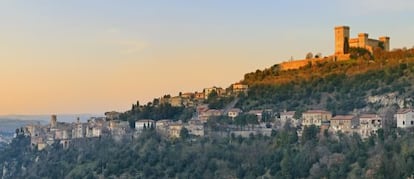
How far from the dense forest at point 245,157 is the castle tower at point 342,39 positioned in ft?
46.4

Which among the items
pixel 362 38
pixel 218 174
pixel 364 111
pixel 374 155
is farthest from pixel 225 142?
pixel 362 38

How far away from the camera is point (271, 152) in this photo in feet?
99.5

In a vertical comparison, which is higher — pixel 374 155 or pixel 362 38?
pixel 362 38

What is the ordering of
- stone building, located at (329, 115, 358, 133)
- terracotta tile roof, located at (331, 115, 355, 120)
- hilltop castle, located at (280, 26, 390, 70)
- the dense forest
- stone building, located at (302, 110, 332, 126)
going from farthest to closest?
hilltop castle, located at (280, 26, 390, 70), stone building, located at (302, 110, 332, 126), terracotta tile roof, located at (331, 115, 355, 120), stone building, located at (329, 115, 358, 133), the dense forest

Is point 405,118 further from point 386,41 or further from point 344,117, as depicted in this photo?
point 386,41

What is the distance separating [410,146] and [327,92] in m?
13.7

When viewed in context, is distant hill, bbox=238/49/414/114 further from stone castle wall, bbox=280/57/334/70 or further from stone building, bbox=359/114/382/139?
stone building, bbox=359/114/382/139

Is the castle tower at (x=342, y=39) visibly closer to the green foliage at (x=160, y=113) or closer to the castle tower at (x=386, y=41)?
the castle tower at (x=386, y=41)

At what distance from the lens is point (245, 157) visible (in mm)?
30938

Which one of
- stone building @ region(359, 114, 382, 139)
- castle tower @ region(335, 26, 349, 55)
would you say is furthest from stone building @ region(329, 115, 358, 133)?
castle tower @ region(335, 26, 349, 55)

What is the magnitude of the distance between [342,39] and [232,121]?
1283 cm

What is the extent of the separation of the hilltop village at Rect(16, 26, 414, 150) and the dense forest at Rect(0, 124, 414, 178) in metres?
1.03

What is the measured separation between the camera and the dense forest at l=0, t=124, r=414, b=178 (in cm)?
2602

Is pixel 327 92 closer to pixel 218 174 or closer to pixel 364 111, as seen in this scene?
pixel 364 111
